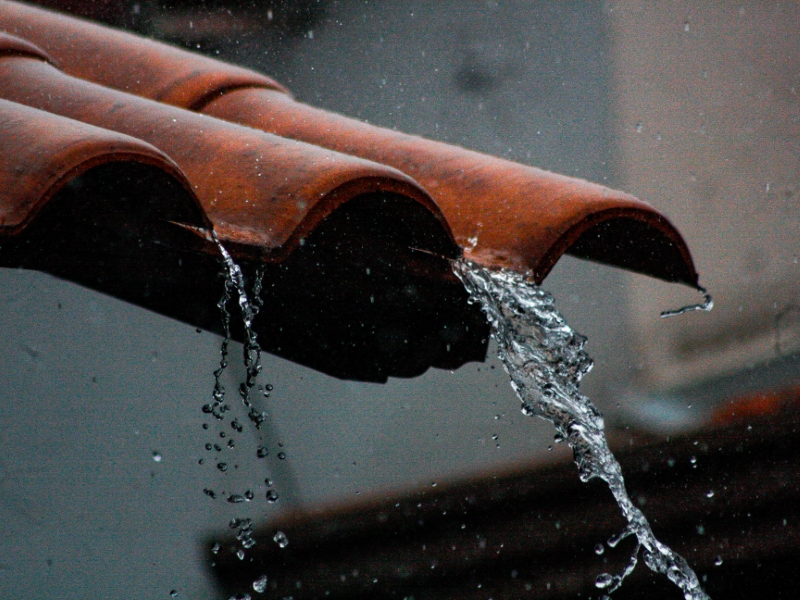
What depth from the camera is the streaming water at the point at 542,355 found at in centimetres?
161

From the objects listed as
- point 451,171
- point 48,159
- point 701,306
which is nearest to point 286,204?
point 48,159

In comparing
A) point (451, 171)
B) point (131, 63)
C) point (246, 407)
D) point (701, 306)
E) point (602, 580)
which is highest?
point (131, 63)

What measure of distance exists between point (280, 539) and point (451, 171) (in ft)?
3.31

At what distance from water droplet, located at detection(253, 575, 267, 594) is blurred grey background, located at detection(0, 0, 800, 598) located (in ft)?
0.55

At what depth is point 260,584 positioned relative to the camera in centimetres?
229

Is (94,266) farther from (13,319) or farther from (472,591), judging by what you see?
(472,591)

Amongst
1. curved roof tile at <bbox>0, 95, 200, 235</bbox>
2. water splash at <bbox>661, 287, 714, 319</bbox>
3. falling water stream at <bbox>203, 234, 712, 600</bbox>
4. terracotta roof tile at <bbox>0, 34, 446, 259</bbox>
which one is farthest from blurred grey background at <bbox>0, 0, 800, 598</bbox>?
curved roof tile at <bbox>0, 95, 200, 235</bbox>

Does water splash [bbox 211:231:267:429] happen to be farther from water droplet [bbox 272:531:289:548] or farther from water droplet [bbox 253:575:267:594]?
water droplet [bbox 253:575:267:594]

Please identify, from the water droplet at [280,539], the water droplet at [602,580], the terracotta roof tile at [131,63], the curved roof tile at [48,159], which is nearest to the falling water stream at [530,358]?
the water droplet at [280,539]

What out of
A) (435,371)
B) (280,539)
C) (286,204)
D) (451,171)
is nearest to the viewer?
(286,204)

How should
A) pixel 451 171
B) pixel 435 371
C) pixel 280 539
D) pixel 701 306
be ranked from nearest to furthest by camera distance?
pixel 451 171 → pixel 701 306 → pixel 280 539 → pixel 435 371

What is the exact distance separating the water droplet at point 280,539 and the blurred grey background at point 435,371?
0.06 m

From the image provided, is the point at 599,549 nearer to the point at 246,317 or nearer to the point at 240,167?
the point at 246,317

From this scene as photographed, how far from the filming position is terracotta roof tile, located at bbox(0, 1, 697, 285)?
166 centimetres
